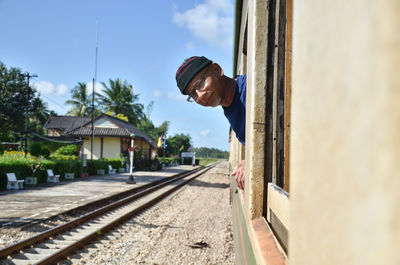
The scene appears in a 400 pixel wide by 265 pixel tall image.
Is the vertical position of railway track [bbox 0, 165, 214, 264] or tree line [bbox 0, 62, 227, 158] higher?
tree line [bbox 0, 62, 227, 158]

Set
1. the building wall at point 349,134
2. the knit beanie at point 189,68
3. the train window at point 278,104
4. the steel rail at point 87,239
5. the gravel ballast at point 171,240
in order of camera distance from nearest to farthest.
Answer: the building wall at point 349,134 < the train window at point 278,104 < the knit beanie at point 189,68 < the steel rail at point 87,239 < the gravel ballast at point 171,240

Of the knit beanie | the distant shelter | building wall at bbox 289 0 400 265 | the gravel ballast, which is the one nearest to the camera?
building wall at bbox 289 0 400 265

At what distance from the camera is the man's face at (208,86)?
221 centimetres

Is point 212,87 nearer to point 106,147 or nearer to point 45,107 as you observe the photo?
point 106,147

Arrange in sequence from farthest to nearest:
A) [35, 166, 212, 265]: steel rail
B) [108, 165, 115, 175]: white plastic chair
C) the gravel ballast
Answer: [108, 165, 115, 175]: white plastic chair < the gravel ballast < [35, 166, 212, 265]: steel rail

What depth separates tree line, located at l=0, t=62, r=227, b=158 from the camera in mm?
35500

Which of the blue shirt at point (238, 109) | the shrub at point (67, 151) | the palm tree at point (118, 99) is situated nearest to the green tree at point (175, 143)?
the palm tree at point (118, 99)

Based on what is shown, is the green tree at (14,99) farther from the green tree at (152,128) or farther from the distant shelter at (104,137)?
the green tree at (152,128)

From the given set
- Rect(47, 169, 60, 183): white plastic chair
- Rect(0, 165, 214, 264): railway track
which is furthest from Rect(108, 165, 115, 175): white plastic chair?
Rect(0, 165, 214, 264): railway track

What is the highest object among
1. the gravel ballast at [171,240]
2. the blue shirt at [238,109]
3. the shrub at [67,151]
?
the blue shirt at [238,109]

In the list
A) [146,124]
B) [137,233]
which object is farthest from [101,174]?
[146,124]

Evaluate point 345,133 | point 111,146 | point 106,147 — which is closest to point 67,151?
point 106,147

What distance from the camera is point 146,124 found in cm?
8138

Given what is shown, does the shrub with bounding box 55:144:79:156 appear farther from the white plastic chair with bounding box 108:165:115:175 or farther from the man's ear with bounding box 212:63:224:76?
the man's ear with bounding box 212:63:224:76
